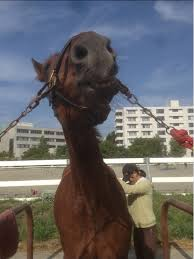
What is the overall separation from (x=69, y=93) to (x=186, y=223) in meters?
6.32

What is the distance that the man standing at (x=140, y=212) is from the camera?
4316 millimetres

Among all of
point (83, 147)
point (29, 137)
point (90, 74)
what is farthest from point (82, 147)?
point (29, 137)

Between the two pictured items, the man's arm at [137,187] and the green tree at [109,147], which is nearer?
the man's arm at [137,187]

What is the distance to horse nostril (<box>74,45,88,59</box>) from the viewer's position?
7.04ft

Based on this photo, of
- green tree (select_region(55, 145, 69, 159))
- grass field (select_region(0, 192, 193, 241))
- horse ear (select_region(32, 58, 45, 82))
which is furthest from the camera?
grass field (select_region(0, 192, 193, 241))

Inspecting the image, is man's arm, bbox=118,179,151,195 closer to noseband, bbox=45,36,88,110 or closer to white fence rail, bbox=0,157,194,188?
noseband, bbox=45,36,88,110

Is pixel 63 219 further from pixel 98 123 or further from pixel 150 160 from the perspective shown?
pixel 150 160

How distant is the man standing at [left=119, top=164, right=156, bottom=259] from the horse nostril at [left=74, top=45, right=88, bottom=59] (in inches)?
105

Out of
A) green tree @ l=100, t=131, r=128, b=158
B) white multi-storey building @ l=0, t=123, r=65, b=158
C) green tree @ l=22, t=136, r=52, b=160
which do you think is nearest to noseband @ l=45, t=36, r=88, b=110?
green tree @ l=100, t=131, r=128, b=158

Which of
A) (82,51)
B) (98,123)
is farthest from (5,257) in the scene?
(82,51)

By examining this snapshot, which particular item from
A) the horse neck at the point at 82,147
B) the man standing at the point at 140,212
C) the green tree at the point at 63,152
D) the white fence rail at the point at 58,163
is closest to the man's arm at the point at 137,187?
the man standing at the point at 140,212

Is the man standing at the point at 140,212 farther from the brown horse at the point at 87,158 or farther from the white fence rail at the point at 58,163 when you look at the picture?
the white fence rail at the point at 58,163

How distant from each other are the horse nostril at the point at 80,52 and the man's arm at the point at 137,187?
8.81ft

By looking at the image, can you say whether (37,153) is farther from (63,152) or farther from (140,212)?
(140,212)
